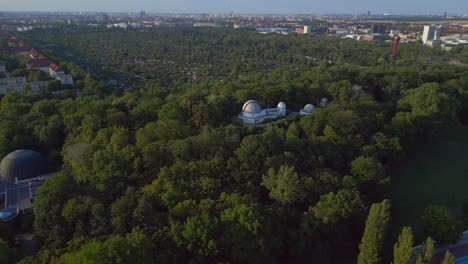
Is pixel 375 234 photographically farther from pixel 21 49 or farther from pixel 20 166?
pixel 21 49

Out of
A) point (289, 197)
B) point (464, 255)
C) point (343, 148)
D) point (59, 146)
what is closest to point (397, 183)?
point (343, 148)

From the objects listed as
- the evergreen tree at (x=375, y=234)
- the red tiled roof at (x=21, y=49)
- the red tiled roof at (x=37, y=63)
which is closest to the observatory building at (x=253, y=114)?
the evergreen tree at (x=375, y=234)

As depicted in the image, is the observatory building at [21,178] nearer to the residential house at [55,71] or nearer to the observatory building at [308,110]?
the observatory building at [308,110]

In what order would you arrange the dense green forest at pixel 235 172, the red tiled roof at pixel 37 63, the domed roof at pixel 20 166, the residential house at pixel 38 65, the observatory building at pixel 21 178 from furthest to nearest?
the red tiled roof at pixel 37 63
the residential house at pixel 38 65
the domed roof at pixel 20 166
the observatory building at pixel 21 178
the dense green forest at pixel 235 172

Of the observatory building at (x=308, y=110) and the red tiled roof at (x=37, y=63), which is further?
the red tiled roof at (x=37, y=63)

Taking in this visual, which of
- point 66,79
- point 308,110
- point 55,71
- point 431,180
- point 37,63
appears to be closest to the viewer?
point 431,180

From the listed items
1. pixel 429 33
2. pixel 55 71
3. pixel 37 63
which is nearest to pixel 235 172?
pixel 55 71
